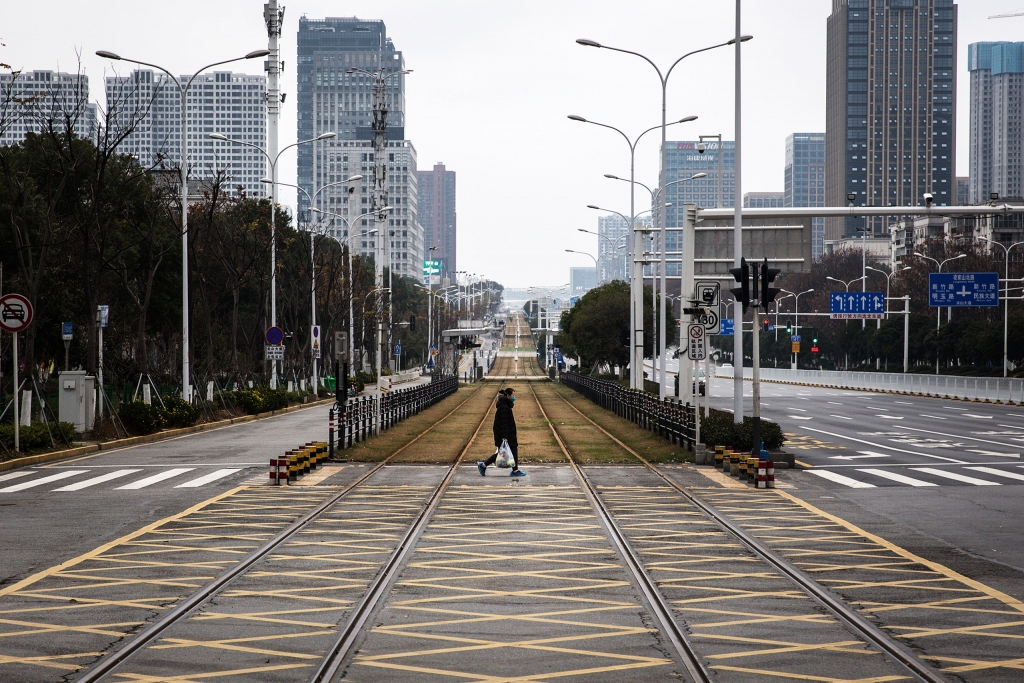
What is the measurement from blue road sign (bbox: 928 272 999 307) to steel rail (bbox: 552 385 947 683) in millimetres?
52117

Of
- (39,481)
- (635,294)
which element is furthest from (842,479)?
(635,294)

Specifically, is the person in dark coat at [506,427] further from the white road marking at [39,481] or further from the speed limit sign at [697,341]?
the white road marking at [39,481]

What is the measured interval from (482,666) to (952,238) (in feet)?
355

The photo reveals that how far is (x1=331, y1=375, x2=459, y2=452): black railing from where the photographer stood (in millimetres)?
29109

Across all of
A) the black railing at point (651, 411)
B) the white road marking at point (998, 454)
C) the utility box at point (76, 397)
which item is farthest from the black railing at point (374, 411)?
the white road marking at point (998, 454)

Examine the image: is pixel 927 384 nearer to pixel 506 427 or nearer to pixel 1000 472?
pixel 1000 472

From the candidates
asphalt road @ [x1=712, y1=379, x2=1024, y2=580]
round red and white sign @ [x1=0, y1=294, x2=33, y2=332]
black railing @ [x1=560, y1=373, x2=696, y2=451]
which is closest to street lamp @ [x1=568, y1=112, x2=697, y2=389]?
black railing @ [x1=560, y1=373, x2=696, y2=451]

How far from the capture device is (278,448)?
3047 cm

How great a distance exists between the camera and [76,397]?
102 ft

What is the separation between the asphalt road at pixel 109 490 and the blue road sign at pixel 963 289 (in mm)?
42615

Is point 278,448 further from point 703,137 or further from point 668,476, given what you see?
point 703,137

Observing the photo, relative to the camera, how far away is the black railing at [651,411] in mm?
29781

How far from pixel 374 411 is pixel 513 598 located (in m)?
26.8

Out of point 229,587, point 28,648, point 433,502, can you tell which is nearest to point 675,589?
point 229,587
